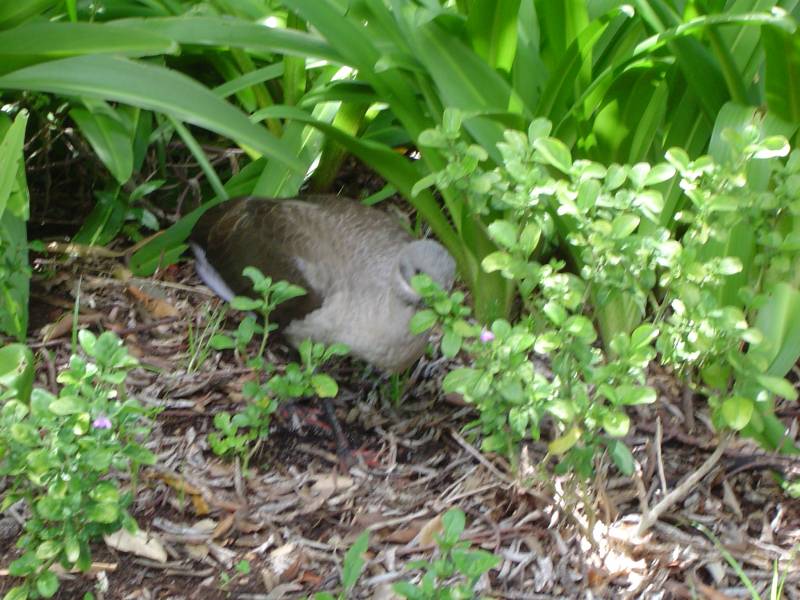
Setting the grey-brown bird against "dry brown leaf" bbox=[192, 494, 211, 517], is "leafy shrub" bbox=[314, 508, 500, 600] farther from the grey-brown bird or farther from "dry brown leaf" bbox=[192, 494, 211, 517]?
the grey-brown bird

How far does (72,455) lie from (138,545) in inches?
23.2

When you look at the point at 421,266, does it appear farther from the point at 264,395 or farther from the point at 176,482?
the point at 176,482

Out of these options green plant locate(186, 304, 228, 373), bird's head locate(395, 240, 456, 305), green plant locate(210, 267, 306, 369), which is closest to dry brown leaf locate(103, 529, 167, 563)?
green plant locate(210, 267, 306, 369)

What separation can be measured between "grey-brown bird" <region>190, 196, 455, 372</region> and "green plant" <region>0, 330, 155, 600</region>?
1.12 m

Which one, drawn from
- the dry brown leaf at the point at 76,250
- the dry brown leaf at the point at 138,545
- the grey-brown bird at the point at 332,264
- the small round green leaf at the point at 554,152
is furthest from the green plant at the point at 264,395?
the dry brown leaf at the point at 76,250

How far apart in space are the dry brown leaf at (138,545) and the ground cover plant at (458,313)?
0.03 m

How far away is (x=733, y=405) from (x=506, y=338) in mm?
511

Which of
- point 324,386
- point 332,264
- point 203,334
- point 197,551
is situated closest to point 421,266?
point 332,264

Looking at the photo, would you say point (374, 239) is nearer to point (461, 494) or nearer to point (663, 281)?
point (461, 494)

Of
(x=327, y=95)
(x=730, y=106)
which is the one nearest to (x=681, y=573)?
(x=730, y=106)

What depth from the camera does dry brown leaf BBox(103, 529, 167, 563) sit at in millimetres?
2930

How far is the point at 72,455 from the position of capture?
95.9 inches

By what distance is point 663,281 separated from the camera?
255 centimetres

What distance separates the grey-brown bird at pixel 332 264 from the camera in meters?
3.50
